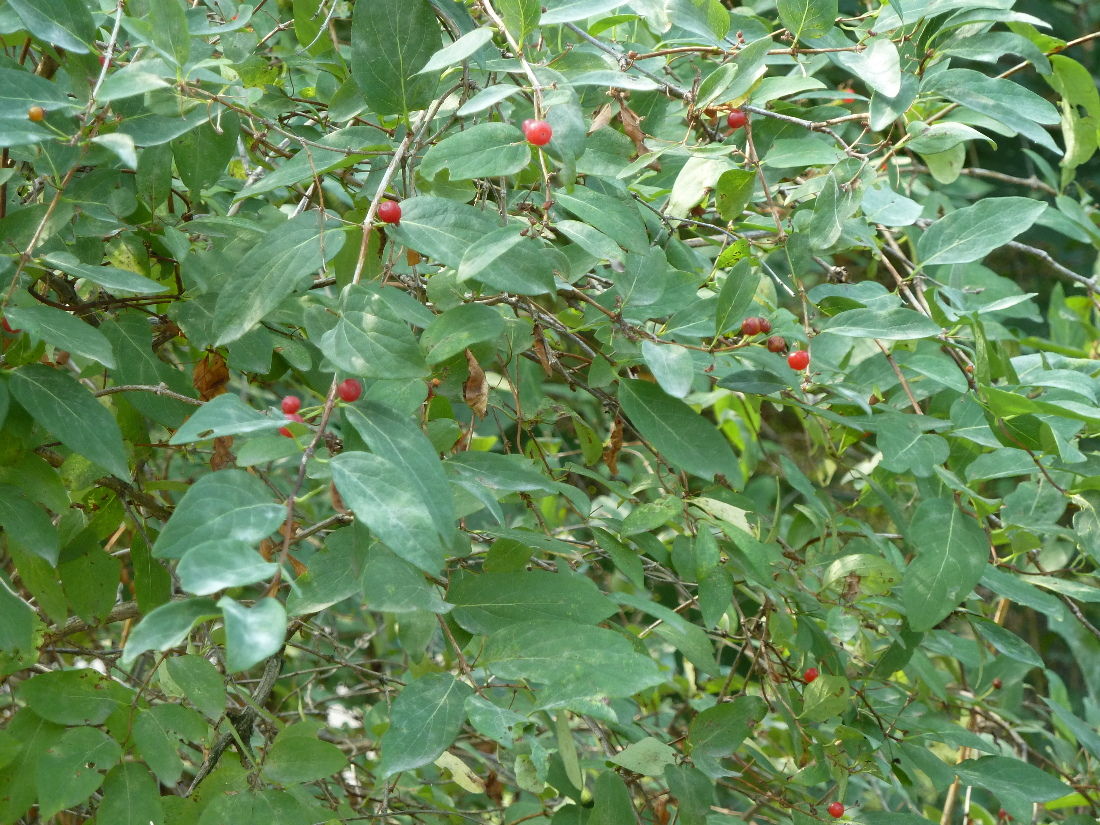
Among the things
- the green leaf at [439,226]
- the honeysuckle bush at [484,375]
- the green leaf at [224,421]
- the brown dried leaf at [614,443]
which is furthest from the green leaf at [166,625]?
the brown dried leaf at [614,443]

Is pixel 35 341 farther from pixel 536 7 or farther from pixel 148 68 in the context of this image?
pixel 536 7

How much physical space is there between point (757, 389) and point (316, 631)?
0.83 m

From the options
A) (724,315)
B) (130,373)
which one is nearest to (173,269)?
(130,373)

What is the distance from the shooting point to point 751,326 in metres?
1.04

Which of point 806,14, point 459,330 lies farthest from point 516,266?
point 806,14

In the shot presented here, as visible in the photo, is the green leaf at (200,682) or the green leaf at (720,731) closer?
the green leaf at (200,682)

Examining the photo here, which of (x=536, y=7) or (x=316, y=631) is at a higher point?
(x=536, y=7)

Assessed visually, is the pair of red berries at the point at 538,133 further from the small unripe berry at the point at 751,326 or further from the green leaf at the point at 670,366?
the small unripe berry at the point at 751,326

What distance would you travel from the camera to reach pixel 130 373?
3.68 ft

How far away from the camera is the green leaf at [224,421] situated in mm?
716

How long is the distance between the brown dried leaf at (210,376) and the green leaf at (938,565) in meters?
0.78

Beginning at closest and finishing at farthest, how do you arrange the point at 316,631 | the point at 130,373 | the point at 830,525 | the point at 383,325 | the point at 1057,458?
the point at 383,325 < the point at 130,373 < the point at 1057,458 < the point at 830,525 < the point at 316,631

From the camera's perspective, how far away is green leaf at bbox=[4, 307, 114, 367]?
858 mm

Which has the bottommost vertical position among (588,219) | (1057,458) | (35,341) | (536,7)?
(1057,458)
